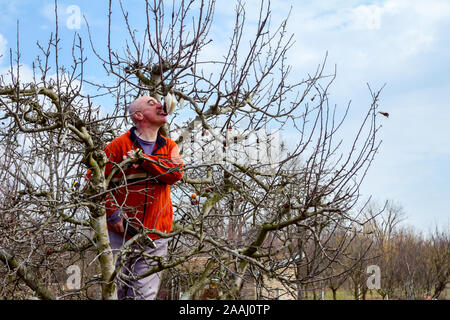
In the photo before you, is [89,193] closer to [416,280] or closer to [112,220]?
[112,220]

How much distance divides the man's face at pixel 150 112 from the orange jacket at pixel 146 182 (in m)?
0.16

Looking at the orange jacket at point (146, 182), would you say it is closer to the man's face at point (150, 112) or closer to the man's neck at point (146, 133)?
the man's neck at point (146, 133)

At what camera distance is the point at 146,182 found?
3.84 metres

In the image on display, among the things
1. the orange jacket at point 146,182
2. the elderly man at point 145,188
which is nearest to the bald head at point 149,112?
the elderly man at point 145,188

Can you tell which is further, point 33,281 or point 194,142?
point 194,142

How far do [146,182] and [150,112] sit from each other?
1.95 ft

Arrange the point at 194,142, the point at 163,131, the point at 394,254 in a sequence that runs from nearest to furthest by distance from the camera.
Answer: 1. the point at 163,131
2. the point at 194,142
3. the point at 394,254

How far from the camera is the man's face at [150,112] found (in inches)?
153

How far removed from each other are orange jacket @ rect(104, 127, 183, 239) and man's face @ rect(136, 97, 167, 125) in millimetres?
162

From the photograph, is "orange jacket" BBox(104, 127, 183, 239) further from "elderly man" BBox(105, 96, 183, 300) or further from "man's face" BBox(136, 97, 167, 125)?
"man's face" BBox(136, 97, 167, 125)

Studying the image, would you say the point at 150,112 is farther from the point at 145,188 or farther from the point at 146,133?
the point at 145,188
